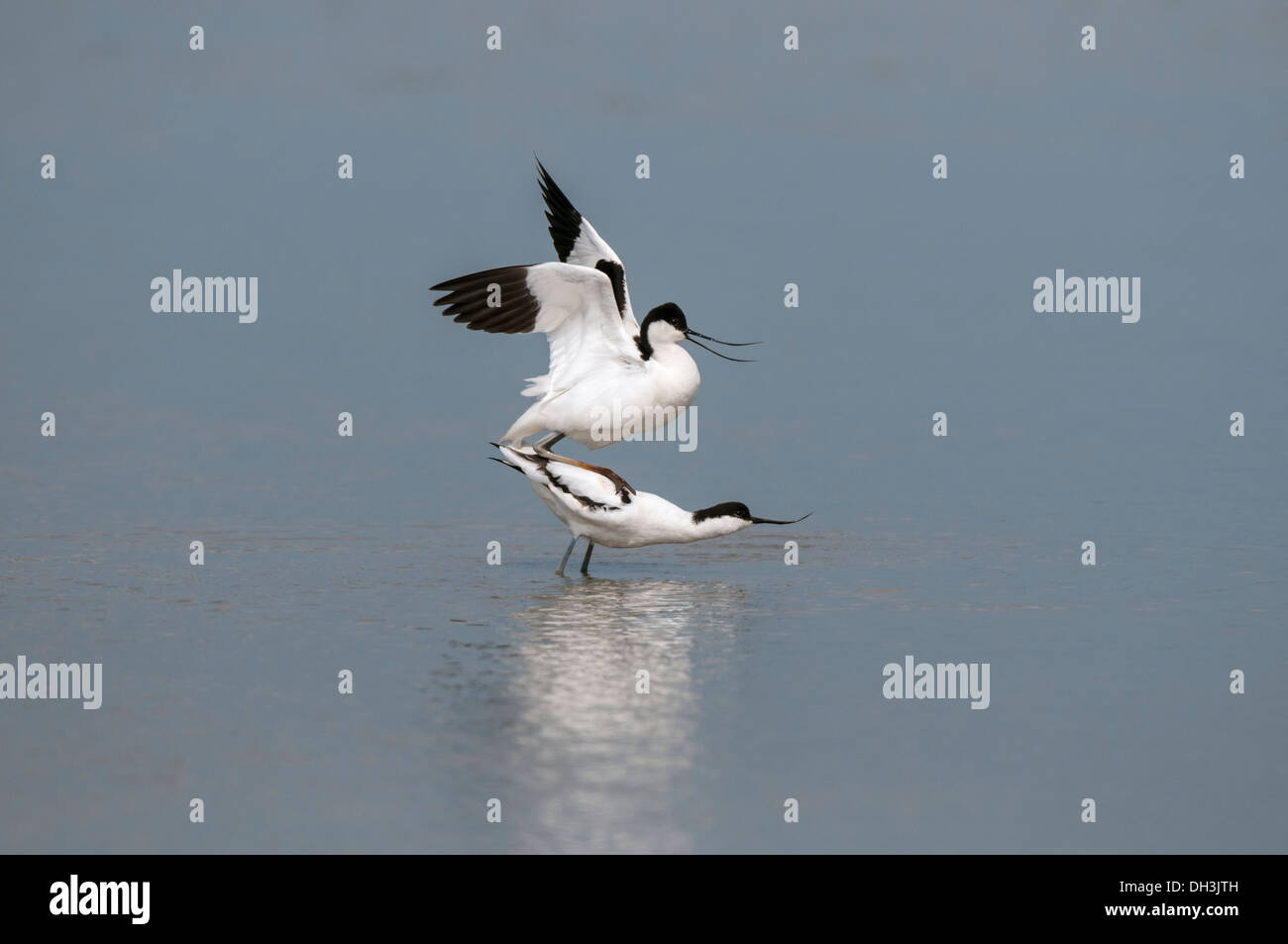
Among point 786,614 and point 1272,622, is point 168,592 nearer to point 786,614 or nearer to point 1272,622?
point 786,614

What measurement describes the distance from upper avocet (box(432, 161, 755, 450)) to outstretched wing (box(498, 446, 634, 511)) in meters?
Answer: 0.75

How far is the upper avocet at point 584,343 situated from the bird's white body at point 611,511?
2.46ft

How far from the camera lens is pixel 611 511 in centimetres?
1194

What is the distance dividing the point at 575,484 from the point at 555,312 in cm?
163

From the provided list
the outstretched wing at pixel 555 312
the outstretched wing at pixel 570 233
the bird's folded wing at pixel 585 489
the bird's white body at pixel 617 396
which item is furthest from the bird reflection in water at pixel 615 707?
the outstretched wing at pixel 570 233

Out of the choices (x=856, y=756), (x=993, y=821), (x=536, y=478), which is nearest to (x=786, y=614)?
(x=536, y=478)

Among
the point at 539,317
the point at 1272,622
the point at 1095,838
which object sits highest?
the point at 539,317

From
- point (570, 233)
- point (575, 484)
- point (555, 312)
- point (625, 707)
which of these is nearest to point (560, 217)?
point (570, 233)

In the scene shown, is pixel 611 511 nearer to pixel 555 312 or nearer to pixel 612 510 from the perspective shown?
pixel 612 510

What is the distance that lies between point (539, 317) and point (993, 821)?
272 inches

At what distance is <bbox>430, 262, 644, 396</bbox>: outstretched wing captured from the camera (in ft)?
41.5

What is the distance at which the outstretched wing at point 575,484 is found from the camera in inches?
471

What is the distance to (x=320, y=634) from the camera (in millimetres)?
10156

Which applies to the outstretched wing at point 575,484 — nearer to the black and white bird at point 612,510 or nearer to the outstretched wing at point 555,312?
the black and white bird at point 612,510
